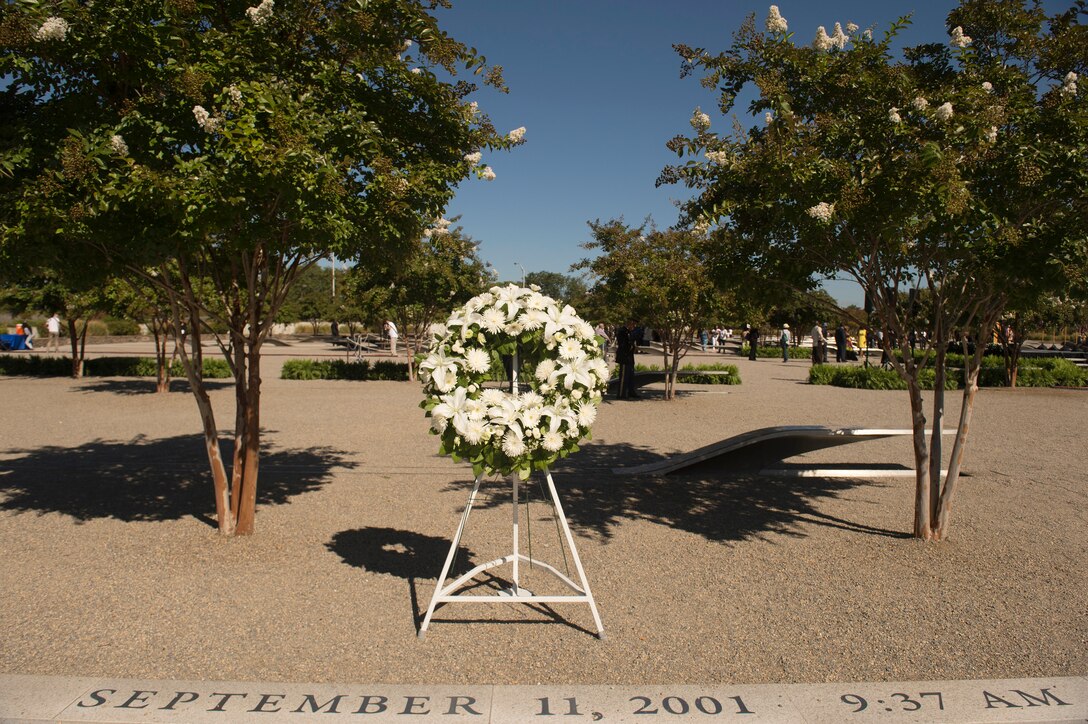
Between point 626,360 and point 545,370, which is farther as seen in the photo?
point 626,360

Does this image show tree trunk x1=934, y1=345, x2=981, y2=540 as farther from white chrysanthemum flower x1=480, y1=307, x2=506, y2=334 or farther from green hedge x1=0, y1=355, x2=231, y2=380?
green hedge x1=0, y1=355, x2=231, y2=380

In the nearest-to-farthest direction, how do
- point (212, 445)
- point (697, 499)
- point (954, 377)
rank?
point (212, 445)
point (697, 499)
point (954, 377)

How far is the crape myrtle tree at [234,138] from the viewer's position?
479 cm

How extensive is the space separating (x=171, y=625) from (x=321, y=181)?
2750 millimetres

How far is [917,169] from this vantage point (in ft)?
16.6

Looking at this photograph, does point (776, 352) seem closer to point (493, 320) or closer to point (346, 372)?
point (346, 372)

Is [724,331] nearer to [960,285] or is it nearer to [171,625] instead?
[960,285]

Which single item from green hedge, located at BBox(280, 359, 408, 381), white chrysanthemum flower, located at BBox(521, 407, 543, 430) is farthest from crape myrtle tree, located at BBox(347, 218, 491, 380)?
white chrysanthemum flower, located at BBox(521, 407, 543, 430)

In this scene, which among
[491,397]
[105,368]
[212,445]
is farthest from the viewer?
[105,368]

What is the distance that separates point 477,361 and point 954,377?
63.4 ft

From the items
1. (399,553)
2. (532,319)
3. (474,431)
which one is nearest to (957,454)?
(532,319)

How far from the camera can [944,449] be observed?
10.6 m

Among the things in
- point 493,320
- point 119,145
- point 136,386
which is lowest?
point 136,386

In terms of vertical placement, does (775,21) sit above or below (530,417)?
above
